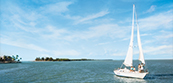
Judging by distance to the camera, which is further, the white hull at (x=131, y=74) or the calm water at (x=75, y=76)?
the white hull at (x=131, y=74)

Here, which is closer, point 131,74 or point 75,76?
point 131,74

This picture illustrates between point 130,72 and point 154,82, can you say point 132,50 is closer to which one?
point 130,72

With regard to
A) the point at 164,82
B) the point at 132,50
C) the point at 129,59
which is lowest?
the point at 164,82

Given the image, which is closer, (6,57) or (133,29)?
(133,29)

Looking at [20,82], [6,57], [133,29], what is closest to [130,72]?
[133,29]

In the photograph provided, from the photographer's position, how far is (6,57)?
19238 centimetres

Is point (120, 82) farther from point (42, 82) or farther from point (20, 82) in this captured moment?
point (20, 82)

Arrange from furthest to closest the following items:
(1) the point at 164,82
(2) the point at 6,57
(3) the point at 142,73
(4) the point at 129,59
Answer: (2) the point at 6,57
(4) the point at 129,59
(3) the point at 142,73
(1) the point at 164,82

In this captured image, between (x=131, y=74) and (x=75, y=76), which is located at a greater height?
(x=131, y=74)

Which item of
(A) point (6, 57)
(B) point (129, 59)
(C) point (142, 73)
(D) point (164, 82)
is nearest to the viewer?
(D) point (164, 82)

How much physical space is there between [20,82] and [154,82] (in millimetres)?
30466

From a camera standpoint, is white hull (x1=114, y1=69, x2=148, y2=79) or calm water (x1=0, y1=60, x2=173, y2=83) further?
white hull (x1=114, y1=69, x2=148, y2=79)

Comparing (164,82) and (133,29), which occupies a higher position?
(133,29)

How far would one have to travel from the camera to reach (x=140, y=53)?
117 feet
